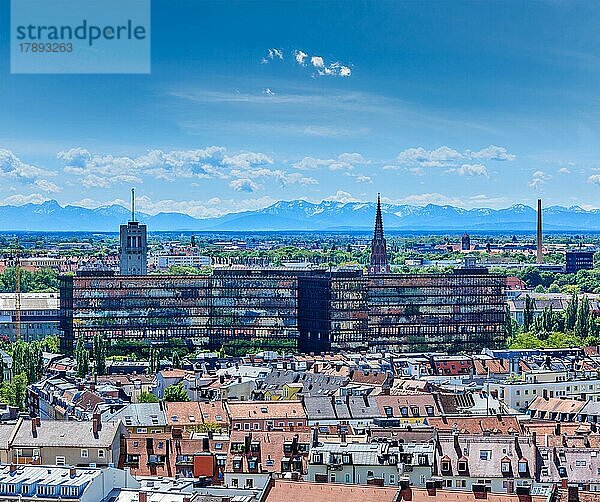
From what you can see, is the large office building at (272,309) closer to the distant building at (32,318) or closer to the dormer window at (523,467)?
the distant building at (32,318)

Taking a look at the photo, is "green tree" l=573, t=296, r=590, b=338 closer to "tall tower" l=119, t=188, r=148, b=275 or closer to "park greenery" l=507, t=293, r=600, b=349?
"park greenery" l=507, t=293, r=600, b=349

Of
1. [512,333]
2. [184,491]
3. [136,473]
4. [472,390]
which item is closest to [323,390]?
[472,390]

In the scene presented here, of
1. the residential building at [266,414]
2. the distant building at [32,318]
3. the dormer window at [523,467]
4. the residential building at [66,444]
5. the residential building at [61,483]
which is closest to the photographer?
the residential building at [61,483]

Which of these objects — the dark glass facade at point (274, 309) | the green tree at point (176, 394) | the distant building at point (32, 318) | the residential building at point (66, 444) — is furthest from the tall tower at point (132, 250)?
the residential building at point (66, 444)

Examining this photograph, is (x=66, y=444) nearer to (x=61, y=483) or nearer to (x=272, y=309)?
(x=61, y=483)

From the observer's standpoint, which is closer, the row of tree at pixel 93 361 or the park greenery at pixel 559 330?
the row of tree at pixel 93 361

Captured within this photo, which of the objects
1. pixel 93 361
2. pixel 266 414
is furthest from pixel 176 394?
pixel 93 361
